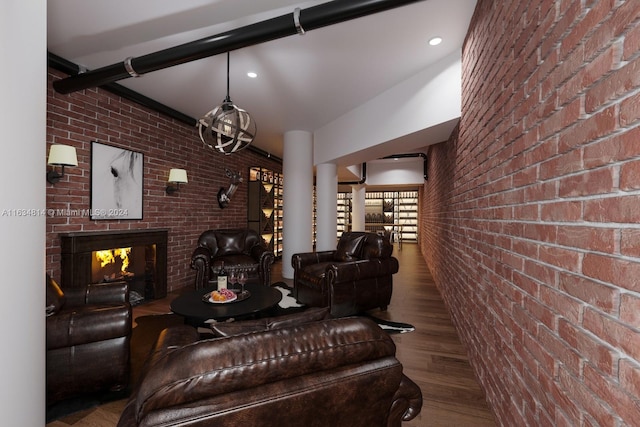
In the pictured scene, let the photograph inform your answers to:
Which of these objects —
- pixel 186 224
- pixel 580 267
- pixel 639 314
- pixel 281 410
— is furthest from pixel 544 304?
pixel 186 224

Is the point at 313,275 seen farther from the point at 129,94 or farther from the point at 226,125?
the point at 129,94

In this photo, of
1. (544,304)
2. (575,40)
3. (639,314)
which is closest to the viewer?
(639,314)

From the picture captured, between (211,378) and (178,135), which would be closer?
(211,378)

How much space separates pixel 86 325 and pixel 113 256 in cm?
219

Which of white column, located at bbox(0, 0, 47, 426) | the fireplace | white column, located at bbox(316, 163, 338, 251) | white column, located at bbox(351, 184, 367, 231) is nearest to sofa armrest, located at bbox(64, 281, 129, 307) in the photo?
the fireplace

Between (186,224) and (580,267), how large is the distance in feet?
15.6

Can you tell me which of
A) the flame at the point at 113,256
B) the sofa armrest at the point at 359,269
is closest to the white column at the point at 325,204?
the sofa armrest at the point at 359,269

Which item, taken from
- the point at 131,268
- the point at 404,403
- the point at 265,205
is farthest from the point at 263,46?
the point at 265,205

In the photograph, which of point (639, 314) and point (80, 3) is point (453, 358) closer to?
point (639, 314)

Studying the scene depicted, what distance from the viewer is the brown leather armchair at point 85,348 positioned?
5.74 feet

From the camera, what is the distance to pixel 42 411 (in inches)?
50.9

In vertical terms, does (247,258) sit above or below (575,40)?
below

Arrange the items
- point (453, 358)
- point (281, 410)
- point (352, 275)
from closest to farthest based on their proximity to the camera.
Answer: point (281, 410) → point (453, 358) → point (352, 275)

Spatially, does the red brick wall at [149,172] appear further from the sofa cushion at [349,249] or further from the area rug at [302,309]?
the sofa cushion at [349,249]
